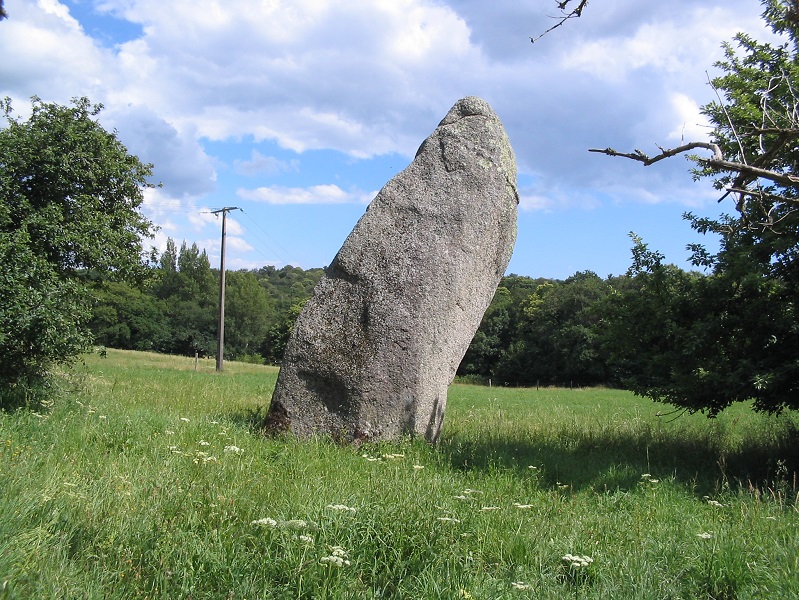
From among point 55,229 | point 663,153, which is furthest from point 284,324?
point 663,153

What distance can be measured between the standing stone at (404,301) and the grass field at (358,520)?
670mm

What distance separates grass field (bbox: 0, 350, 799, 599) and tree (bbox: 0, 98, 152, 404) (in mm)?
1455

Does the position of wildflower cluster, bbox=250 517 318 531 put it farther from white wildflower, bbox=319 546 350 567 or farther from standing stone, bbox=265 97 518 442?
standing stone, bbox=265 97 518 442

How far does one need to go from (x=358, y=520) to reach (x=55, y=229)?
8471 millimetres

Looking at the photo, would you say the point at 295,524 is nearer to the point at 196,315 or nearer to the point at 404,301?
the point at 404,301

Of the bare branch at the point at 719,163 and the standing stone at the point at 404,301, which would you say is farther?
the standing stone at the point at 404,301

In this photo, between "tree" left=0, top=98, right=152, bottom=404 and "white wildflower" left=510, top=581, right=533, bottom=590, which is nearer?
"white wildflower" left=510, top=581, right=533, bottom=590

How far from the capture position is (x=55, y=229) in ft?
35.2

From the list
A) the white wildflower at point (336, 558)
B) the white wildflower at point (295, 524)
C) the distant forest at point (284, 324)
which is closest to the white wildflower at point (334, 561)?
the white wildflower at point (336, 558)

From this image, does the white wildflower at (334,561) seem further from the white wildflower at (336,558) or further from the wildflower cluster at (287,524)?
the wildflower cluster at (287,524)

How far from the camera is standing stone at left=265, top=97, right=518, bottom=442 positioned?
29.1ft

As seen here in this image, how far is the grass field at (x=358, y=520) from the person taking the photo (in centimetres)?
405

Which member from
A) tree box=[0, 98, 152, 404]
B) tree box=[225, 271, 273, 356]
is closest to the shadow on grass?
tree box=[0, 98, 152, 404]

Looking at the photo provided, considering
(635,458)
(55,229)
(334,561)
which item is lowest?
(635,458)
